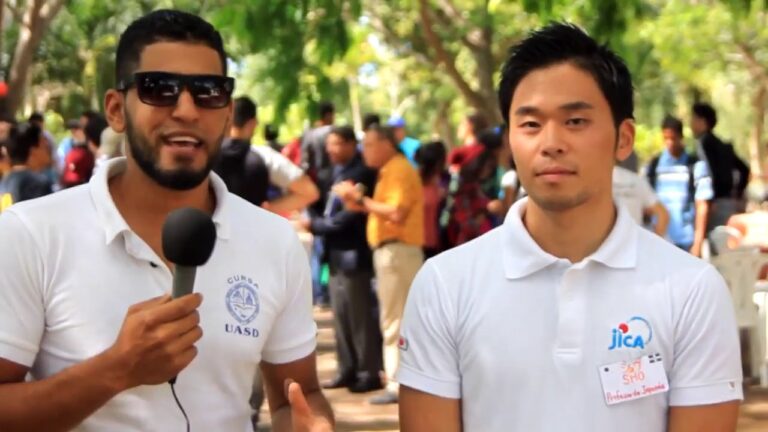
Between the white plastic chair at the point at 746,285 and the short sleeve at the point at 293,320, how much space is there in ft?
22.6

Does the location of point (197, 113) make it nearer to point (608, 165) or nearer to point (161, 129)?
point (161, 129)

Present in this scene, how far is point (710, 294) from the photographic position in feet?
10.4

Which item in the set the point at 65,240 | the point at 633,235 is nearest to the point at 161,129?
the point at 65,240

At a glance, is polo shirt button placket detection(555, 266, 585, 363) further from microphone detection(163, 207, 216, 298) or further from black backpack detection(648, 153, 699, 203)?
black backpack detection(648, 153, 699, 203)

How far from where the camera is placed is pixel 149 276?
10.5ft

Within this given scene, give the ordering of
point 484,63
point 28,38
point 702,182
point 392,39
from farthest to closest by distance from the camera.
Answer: point 392,39
point 484,63
point 28,38
point 702,182

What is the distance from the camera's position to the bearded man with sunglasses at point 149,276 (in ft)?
10.1

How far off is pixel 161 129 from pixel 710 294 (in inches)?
50.0

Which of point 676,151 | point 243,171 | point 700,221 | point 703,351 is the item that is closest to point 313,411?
point 703,351

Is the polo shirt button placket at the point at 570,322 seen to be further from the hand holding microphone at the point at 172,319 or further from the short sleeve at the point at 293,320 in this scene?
the hand holding microphone at the point at 172,319

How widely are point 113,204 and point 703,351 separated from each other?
1354 mm

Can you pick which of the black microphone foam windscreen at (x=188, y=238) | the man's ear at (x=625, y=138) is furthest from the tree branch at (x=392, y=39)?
the black microphone foam windscreen at (x=188, y=238)

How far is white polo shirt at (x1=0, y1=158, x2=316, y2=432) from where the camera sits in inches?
122

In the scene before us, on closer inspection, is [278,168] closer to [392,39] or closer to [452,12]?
[452,12]
